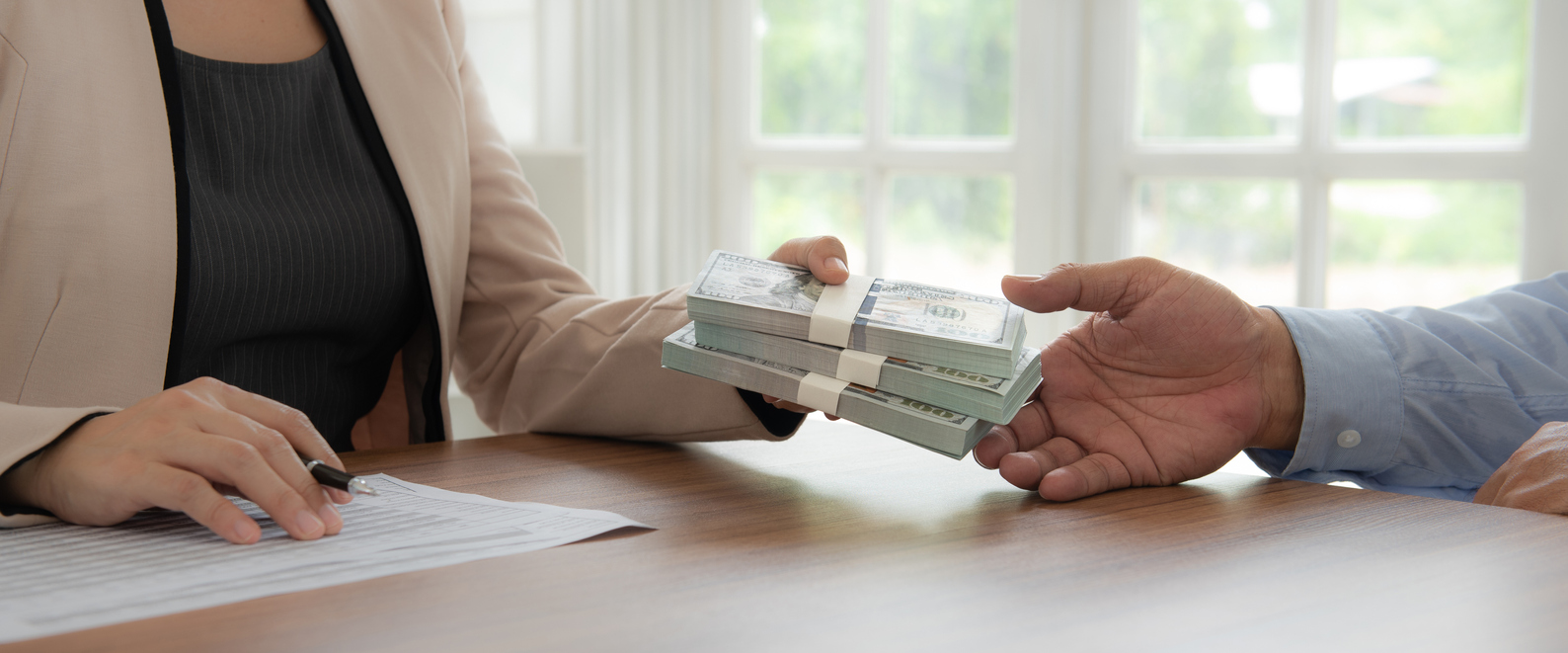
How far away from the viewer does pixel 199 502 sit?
582mm

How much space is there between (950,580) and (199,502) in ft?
1.34

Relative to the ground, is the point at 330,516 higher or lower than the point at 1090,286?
lower

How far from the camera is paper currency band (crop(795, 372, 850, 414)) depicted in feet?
2.36

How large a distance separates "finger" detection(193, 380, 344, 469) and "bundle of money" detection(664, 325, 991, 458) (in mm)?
261

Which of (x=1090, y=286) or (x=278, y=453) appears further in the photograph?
(x=1090, y=286)

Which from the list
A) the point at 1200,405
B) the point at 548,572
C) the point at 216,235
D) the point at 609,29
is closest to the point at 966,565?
the point at 548,572

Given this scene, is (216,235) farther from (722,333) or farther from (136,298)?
(722,333)

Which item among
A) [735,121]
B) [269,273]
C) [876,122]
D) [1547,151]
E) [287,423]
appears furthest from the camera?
[735,121]

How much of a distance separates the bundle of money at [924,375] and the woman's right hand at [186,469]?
0.95 ft

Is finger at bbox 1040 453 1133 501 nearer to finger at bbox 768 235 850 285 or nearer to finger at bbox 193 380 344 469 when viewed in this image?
finger at bbox 768 235 850 285

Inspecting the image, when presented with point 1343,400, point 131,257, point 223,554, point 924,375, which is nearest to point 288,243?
point 131,257

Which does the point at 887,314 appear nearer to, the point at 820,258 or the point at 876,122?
the point at 820,258

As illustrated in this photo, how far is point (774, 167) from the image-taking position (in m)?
3.26

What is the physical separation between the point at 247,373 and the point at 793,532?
617mm
